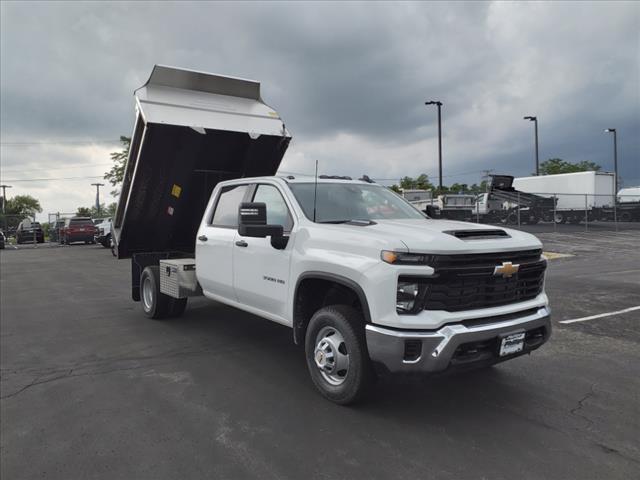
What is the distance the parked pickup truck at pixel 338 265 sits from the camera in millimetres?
3455

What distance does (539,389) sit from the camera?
434 centimetres

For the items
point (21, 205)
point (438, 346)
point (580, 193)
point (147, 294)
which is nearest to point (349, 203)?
point (438, 346)

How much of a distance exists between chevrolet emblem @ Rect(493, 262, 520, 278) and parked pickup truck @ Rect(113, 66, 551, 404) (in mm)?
11

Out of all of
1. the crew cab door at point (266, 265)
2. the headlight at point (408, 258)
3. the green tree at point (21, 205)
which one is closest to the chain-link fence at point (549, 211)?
the crew cab door at point (266, 265)

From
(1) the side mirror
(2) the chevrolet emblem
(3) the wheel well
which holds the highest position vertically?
(1) the side mirror

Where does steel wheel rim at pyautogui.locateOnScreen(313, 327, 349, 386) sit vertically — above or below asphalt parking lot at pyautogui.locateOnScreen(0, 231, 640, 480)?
above

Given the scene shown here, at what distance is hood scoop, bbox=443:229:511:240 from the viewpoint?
374 centimetres

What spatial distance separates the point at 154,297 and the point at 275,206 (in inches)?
128

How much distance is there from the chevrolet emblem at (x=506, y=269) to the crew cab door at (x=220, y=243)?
9.36 feet

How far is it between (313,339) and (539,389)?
207 cm

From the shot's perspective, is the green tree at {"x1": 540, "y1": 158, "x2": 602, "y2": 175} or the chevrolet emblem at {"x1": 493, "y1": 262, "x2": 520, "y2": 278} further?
the green tree at {"x1": 540, "y1": 158, "x2": 602, "y2": 175}

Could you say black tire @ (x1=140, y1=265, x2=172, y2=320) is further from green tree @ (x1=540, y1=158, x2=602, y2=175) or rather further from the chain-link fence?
green tree @ (x1=540, y1=158, x2=602, y2=175)

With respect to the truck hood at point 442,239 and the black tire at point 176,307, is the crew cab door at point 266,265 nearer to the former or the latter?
the truck hood at point 442,239

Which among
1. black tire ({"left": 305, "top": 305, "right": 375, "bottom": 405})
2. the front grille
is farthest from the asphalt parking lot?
the front grille
